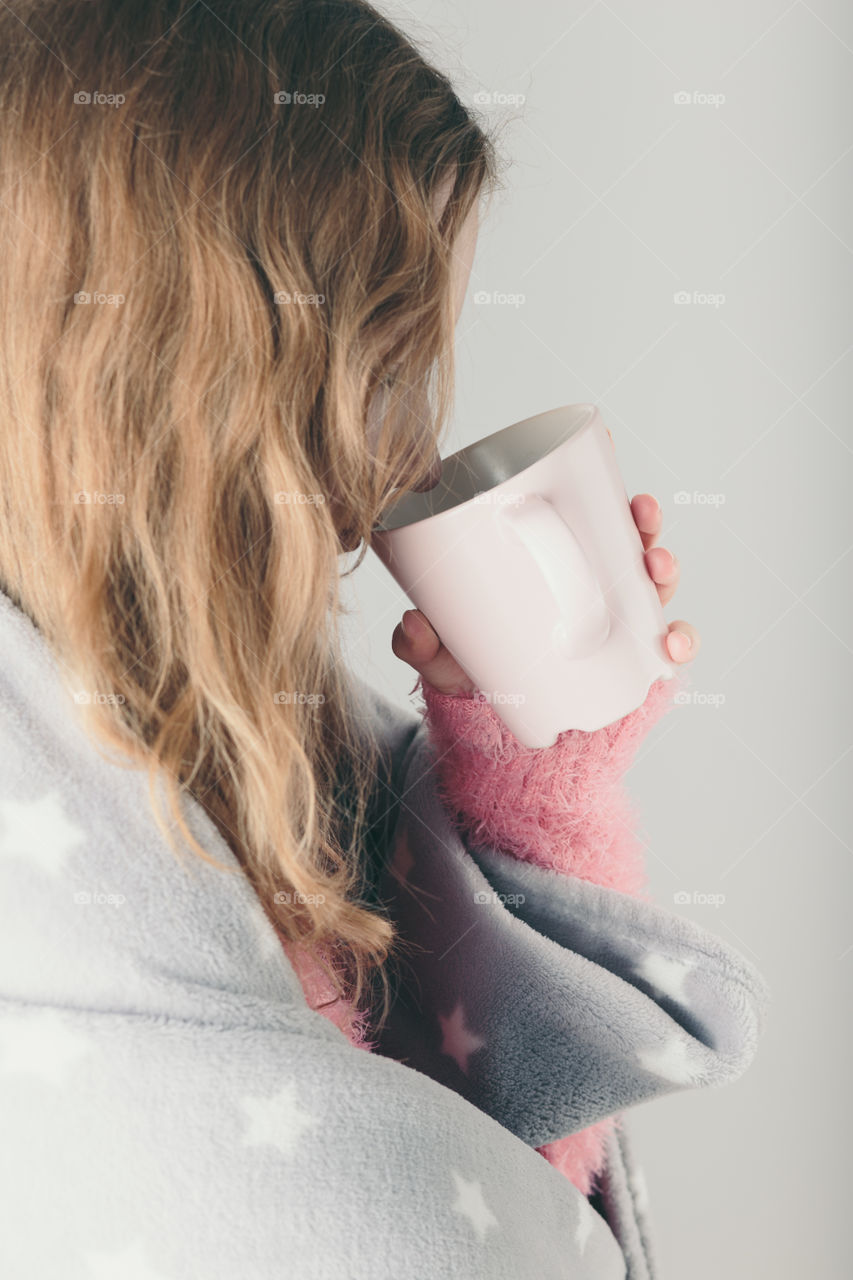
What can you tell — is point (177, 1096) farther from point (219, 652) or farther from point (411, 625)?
point (411, 625)

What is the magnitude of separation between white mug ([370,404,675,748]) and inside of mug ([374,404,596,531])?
0.9 inches

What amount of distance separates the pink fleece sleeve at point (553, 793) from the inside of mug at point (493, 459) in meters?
0.12

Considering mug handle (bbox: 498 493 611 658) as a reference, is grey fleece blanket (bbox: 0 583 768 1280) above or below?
below

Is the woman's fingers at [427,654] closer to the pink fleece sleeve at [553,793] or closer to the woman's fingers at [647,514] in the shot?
the pink fleece sleeve at [553,793]

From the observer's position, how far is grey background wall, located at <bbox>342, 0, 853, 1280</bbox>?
1059 mm

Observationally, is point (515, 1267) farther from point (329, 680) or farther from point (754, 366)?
point (754, 366)

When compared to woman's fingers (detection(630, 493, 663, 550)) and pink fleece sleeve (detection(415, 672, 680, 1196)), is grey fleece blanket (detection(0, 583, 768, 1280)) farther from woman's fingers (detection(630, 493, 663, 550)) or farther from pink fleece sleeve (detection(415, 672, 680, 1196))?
woman's fingers (detection(630, 493, 663, 550))

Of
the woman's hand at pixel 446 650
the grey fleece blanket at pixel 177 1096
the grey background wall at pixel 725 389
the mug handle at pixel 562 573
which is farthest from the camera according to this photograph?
the grey background wall at pixel 725 389

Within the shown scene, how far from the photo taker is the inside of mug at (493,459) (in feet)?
2.06

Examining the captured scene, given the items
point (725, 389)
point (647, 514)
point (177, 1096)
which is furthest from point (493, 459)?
point (725, 389)

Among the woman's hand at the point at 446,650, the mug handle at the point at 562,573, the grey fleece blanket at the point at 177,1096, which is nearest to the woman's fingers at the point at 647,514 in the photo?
the woman's hand at the point at 446,650

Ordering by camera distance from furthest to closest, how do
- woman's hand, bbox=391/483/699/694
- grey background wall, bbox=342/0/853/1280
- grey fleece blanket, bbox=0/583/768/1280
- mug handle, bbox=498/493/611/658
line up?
1. grey background wall, bbox=342/0/853/1280
2. woman's hand, bbox=391/483/699/694
3. mug handle, bbox=498/493/611/658
4. grey fleece blanket, bbox=0/583/768/1280

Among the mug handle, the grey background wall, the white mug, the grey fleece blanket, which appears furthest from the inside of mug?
the grey background wall

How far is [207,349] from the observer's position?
0.43 meters
